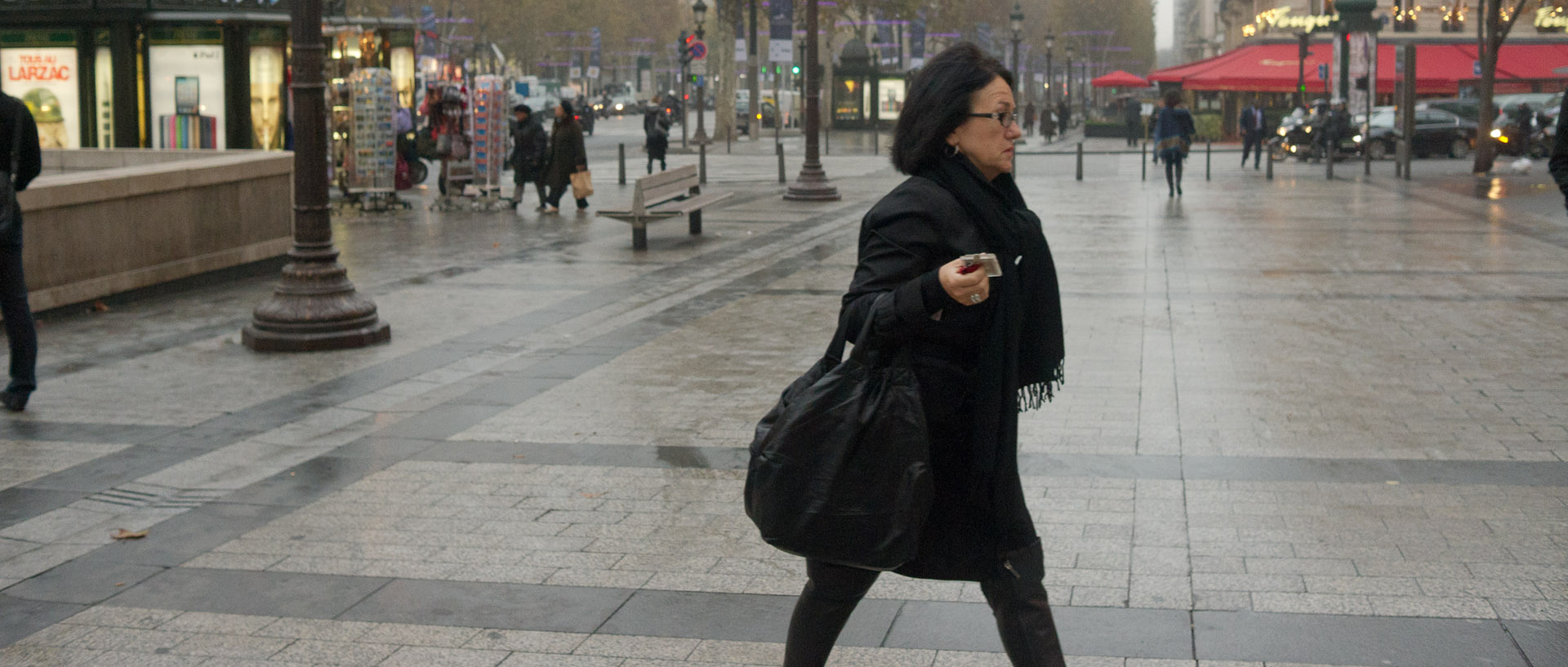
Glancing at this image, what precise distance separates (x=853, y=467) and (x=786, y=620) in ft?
5.22

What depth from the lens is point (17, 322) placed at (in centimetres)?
743

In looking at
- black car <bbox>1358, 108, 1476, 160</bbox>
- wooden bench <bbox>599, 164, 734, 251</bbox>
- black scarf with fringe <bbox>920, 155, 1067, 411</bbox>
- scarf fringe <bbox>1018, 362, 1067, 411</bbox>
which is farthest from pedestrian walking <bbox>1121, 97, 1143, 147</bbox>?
black scarf with fringe <bbox>920, 155, 1067, 411</bbox>

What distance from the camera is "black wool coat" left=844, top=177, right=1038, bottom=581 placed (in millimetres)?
3180

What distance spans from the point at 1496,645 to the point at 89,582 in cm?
424

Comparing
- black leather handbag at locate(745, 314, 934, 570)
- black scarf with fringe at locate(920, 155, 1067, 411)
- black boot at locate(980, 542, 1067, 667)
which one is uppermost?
black scarf with fringe at locate(920, 155, 1067, 411)

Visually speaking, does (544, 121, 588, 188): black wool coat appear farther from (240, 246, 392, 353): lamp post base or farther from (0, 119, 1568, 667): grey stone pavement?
(240, 246, 392, 353): lamp post base

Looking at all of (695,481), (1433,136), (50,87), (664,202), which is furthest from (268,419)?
(1433,136)

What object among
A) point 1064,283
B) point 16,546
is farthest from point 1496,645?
point 1064,283

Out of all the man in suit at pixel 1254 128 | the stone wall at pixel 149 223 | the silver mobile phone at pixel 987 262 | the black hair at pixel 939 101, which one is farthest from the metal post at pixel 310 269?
the man in suit at pixel 1254 128

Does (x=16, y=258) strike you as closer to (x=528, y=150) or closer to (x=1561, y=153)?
(x=1561, y=153)

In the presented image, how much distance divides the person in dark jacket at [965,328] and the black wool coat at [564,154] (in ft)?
52.9

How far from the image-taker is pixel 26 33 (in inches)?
800

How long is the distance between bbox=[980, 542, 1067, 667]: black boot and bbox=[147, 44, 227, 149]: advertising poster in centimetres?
1984

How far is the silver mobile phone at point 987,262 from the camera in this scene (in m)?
2.97
